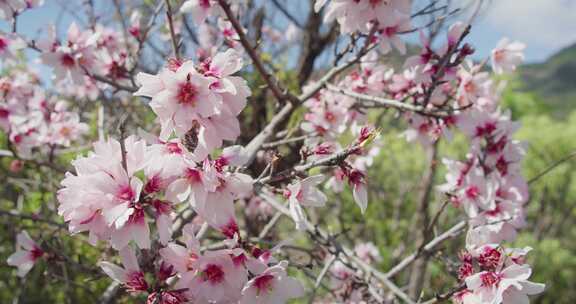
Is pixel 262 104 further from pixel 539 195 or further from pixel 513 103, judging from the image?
pixel 513 103

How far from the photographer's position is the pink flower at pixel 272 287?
1.26 m

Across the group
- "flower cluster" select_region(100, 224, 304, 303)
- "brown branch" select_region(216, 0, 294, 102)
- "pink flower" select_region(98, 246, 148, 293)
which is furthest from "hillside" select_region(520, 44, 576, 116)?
"pink flower" select_region(98, 246, 148, 293)

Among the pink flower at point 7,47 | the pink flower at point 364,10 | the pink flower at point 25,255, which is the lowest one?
the pink flower at point 25,255

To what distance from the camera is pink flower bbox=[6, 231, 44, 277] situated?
196cm

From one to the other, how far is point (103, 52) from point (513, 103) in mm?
15548

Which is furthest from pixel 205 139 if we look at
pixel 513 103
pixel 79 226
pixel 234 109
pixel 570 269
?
pixel 513 103

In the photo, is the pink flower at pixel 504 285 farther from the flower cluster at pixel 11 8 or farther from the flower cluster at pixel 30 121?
the flower cluster at pixel 30 121

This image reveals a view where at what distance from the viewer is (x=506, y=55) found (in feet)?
7.75

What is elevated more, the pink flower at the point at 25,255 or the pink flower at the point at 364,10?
the pink flower at the point at 364,10

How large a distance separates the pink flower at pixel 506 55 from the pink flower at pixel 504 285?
4.42 ft

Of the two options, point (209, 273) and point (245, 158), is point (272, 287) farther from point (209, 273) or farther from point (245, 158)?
point (245, 158)

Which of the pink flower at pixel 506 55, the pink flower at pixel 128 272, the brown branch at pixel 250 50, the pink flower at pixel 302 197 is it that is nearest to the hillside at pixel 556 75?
the pink flower at pixel 506 55

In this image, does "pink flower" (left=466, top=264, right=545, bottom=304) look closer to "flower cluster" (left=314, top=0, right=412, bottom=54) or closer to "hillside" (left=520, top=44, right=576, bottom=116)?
"flower cluster" (left=314, top=0, right=412, bottom=54)

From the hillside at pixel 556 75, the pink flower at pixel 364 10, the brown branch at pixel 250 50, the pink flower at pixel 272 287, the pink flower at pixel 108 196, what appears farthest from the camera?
the hillside at pixel 556 75
